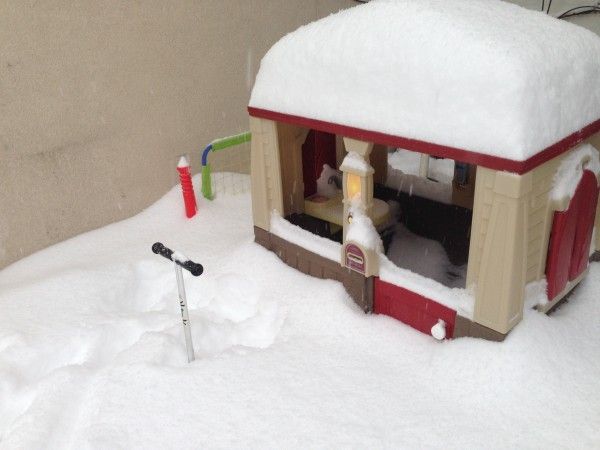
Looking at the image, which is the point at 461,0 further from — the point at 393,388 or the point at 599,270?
the point at 393,388

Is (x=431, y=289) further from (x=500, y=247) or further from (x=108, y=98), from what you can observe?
(x=108, y=98)

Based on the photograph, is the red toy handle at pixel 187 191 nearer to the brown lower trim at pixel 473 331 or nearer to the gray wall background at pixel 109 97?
the gray wall background at pixel 109 97

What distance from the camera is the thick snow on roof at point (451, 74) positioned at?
2678mm

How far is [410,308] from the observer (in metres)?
3.52

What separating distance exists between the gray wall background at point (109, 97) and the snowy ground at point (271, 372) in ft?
3.10

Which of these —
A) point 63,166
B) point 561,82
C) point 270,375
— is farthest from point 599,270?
point 63,166

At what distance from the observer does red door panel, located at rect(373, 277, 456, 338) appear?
3.34 metres

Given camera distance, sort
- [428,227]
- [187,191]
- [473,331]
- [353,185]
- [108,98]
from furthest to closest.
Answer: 1. [187,191]
2. [108,98]
3. [428,227]
4. [353,185]
5. [473,331]

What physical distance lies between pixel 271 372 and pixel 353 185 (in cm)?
130

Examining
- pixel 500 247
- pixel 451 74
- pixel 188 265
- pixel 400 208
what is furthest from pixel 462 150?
pixel 400 208

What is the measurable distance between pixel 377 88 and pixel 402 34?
325 millimetres

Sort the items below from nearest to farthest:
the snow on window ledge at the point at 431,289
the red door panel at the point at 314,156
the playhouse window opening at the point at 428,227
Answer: the snow on window ledge at the point at 431,289
the playhouse window opening at the point at 428,227
the red door panel at the point at 314,156

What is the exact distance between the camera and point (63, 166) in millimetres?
4844

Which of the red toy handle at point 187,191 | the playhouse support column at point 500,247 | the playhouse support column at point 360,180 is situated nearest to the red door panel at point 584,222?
the playhouse support column at point 500,247
